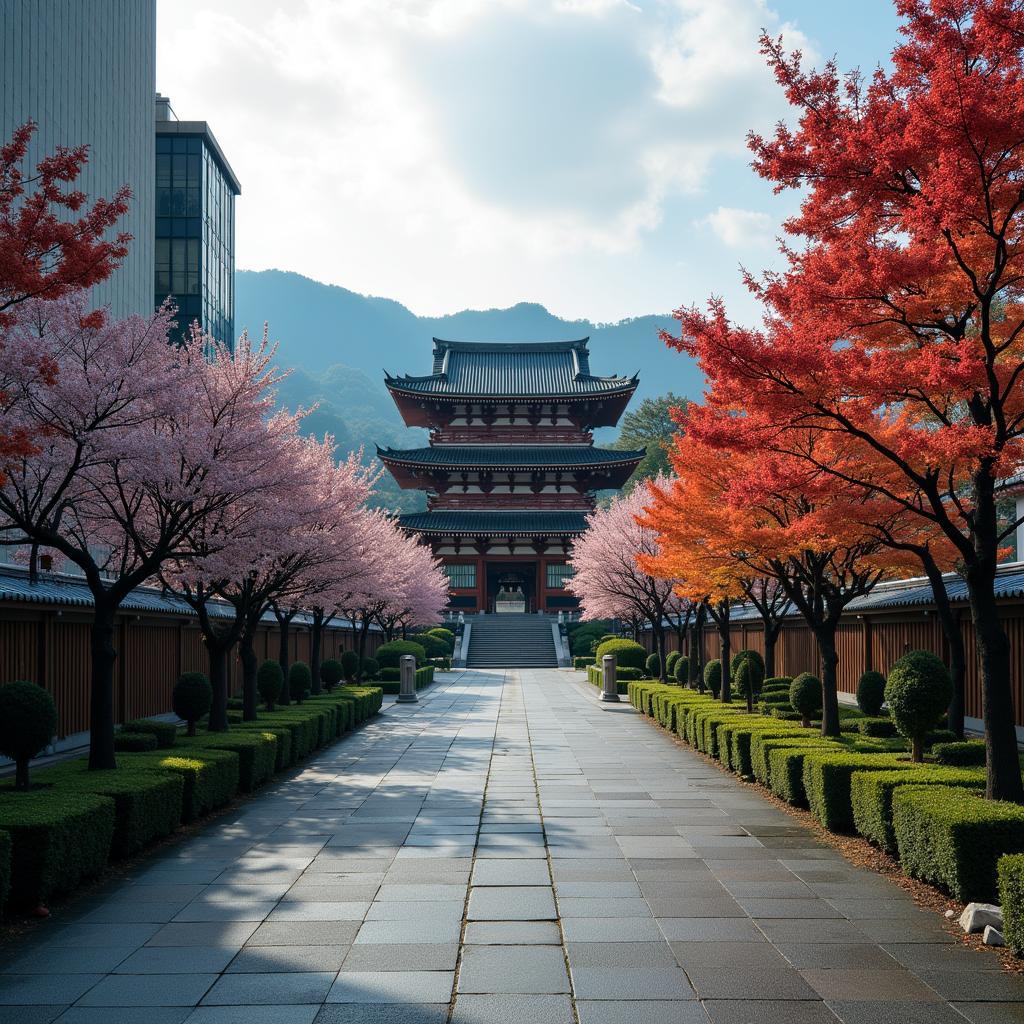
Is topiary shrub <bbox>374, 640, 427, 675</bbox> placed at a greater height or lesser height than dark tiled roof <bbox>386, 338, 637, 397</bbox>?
lesser

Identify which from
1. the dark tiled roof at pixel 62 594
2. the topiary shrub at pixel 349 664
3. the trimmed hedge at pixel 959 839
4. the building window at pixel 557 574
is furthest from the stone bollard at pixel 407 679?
the building window at pixel 557 574

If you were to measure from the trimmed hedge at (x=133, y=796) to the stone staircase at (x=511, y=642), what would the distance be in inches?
1623

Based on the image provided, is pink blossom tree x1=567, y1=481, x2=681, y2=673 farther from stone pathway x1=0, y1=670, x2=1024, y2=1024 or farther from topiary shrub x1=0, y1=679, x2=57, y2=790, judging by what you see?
topiary shrub x1=0, y1=679, x2=57, y2=790

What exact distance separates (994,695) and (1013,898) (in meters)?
3.02

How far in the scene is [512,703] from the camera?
3061 centimetres

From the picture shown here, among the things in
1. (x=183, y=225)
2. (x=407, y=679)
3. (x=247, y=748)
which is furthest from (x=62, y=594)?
(x=183, y=225)

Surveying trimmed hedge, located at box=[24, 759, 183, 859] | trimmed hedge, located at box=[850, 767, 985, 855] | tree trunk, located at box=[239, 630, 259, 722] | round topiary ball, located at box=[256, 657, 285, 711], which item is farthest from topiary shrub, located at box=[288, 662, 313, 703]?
trimmed hedge, located at box=[850, 767, 985, 855]

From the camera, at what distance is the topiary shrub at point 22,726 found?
1023 cm

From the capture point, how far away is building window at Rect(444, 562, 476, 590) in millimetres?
61000

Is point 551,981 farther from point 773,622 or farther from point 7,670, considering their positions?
point 773,622

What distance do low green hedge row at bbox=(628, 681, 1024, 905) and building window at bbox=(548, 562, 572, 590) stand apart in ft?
137

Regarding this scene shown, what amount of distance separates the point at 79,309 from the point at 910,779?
10.8m

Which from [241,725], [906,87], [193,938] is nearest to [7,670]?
[241,725]

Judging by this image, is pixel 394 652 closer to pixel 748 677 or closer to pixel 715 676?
pixel 715 676
